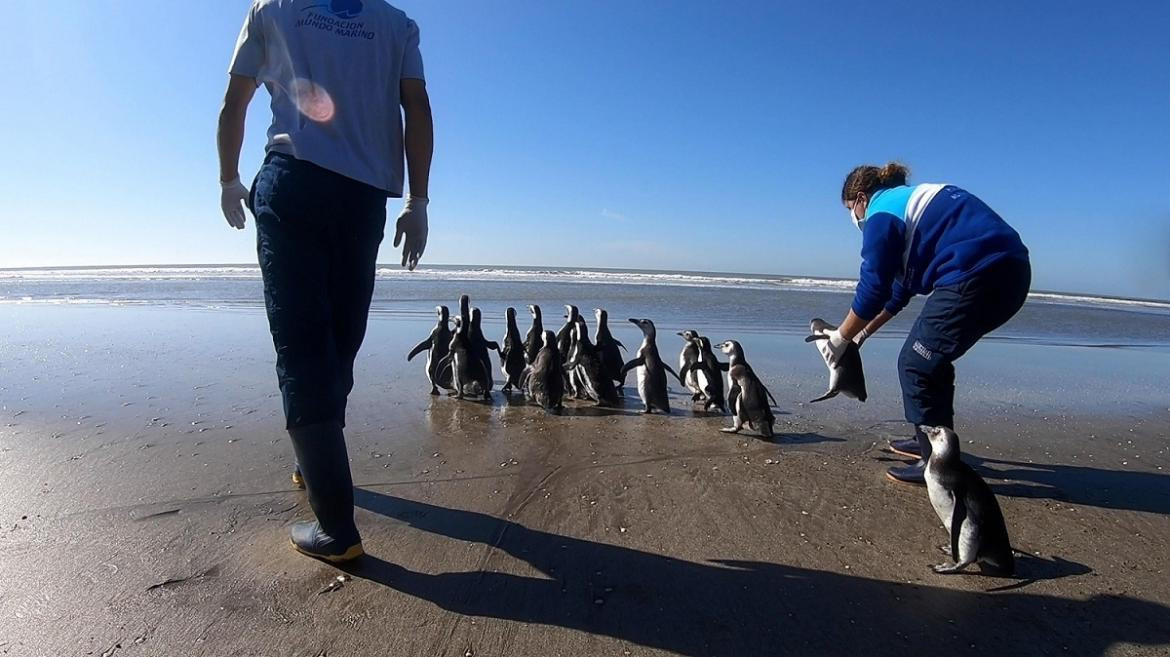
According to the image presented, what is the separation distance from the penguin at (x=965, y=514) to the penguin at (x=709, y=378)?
114 inches

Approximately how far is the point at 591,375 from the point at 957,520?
3773mm

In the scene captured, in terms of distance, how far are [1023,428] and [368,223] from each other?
530 cm

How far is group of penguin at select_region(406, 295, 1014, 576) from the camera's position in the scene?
9.78 ft

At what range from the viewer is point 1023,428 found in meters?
5.23

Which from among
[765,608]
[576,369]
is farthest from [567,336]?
[765,608]

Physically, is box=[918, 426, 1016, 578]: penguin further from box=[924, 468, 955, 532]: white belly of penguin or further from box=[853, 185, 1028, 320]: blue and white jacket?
box=[853, 185, 1028, 320]: blue and white jacket

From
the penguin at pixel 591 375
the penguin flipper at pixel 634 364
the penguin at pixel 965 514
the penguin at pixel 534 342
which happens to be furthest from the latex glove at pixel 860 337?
the penguin at pixel 534 342

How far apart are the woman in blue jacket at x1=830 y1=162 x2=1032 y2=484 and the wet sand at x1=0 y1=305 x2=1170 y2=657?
25.6 inches

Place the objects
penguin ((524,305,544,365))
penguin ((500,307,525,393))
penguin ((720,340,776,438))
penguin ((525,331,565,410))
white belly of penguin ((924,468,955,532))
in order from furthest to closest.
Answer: penguin ((524,305,544,365)) < penguin ((500,307,525,393)) < penguin ((525,331,565,410)) < penguin ((720,340,776,438)) < white belly of penguin ((924,468,955,532))

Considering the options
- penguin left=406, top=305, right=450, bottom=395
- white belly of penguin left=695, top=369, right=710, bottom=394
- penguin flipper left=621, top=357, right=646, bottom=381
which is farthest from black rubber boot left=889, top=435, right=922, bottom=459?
penguin left=406, top=305, right=450, bottom=395

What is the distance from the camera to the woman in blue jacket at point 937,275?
134 inches

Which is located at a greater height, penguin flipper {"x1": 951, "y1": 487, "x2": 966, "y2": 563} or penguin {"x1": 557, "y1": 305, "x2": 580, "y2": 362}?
penguin {"x1": 557, "y1": 305, "x2": 580, "y2": 362}

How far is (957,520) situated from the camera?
2.78 metres

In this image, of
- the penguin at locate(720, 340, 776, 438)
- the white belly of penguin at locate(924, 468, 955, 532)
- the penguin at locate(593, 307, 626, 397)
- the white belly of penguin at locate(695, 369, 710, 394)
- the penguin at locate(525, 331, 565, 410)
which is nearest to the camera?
the white belly of penguin at locate(924, 468, 955, 532)
